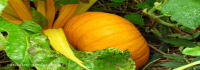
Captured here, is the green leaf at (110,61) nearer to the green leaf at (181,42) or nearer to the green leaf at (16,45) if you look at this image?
the green leaf at (16,45)

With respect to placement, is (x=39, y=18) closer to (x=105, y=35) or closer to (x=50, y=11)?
(x=50, y=11)

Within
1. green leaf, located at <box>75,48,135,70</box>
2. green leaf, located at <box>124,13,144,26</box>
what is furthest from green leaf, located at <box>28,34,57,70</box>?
green leaf, located at <box>124,13,144,26</box>

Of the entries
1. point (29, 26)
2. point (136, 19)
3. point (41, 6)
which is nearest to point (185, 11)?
point (136, 19)

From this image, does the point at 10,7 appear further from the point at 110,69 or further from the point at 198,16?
the point at 198,16

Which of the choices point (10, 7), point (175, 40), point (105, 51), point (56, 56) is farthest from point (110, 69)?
point (10, 7)

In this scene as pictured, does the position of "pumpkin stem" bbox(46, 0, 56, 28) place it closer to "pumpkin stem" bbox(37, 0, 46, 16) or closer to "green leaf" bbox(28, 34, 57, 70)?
"pumpkin stem" bbox(37, 0, 46, 16)

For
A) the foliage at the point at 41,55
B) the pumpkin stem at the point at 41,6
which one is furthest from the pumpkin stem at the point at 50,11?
the foliage at the point at 41,55
